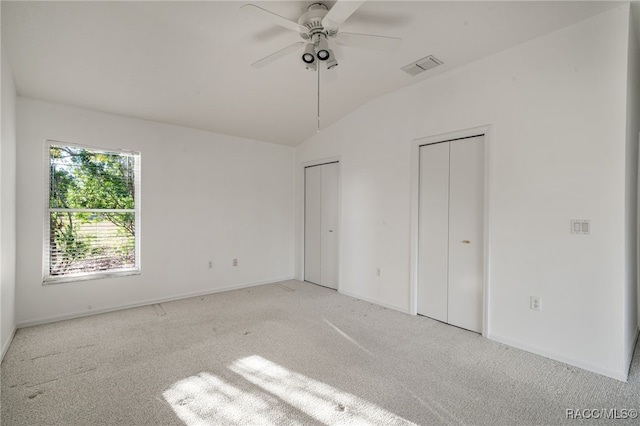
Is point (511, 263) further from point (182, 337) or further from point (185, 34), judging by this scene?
point (185, 34)

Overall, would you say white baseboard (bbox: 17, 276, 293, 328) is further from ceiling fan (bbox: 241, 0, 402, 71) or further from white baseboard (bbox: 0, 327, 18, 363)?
ceiling fan (bbox: 241, 0, 402, 71)

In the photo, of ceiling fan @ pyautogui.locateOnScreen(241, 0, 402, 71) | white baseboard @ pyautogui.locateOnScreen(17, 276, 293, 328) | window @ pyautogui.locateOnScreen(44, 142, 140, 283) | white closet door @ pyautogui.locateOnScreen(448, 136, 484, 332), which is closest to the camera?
ceiling fan @ pyautogui.locateOnScreen(241, 0, 402, 71)

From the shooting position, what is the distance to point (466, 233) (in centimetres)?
331

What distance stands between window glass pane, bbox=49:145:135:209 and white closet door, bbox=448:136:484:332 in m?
4.11

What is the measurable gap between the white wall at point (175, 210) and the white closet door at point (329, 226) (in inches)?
32.0

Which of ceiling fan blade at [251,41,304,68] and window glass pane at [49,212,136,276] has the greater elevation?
ceiling fan blade at [251,41,304,68]

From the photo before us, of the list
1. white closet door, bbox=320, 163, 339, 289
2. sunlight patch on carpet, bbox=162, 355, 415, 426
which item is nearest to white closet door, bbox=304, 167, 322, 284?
white closet door, bbox=320, 163, 339, 289

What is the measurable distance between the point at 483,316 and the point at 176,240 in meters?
4.02

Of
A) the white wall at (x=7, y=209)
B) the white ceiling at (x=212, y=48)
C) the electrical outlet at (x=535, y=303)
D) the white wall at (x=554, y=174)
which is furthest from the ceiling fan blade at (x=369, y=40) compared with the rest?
the white wall at (x=7, y=209)

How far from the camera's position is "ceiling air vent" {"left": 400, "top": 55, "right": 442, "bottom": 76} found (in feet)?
10.2

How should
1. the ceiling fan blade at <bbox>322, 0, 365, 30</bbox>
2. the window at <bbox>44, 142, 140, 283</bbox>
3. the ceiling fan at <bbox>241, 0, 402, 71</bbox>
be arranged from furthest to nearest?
1. the window at <bbox>44, 142, 140, 283</bbox>
2. the ceiling fan at <bbox>241, 0, 402, 71</bbox>
3. the ceiling fan blade at <bbox>322, 0, 365, 30</bbox>

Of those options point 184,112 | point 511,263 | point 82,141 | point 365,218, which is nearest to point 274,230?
point 365,218

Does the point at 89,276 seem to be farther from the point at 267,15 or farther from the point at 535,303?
the point at 535,303

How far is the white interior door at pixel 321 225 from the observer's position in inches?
195
